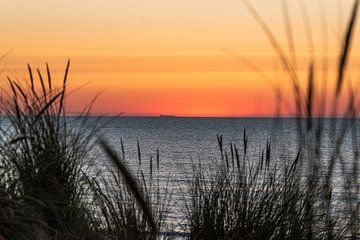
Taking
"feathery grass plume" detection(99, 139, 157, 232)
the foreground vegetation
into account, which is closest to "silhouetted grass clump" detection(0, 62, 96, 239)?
the foreground vegetation

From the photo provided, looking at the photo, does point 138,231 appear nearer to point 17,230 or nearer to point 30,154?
point 30,154

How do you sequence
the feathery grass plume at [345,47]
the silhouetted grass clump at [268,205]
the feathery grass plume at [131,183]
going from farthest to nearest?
the silhouetted grass clump at [268,205], the feathery grass plume at [131,183], the feathery grass plume at [345,47]

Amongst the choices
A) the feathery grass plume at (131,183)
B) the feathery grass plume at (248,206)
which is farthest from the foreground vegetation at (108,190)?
the feathery grass plume at (131,183)

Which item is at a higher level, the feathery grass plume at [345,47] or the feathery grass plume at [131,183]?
the feathery grass plume at [345,47]

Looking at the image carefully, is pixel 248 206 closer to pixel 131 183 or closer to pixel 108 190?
pixel 108 190

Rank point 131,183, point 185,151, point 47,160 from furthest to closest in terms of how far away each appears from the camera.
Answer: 1. point 185,151
2. point 47,160
3. point 131,183

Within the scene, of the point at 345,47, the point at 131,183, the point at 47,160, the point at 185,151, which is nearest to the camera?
the point at 345,47

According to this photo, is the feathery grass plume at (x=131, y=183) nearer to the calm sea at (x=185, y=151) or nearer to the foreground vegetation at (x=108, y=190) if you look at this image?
the calm sea at (x=185, y=151)

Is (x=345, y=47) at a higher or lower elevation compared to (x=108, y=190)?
higher

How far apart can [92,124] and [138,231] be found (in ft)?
3.90

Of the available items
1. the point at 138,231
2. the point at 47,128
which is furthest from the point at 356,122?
the point at 47,128

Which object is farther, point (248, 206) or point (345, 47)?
point (248, 206)

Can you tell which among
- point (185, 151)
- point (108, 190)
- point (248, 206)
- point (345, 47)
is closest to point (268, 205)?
point (248, 206)

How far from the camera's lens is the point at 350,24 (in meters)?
2.74
